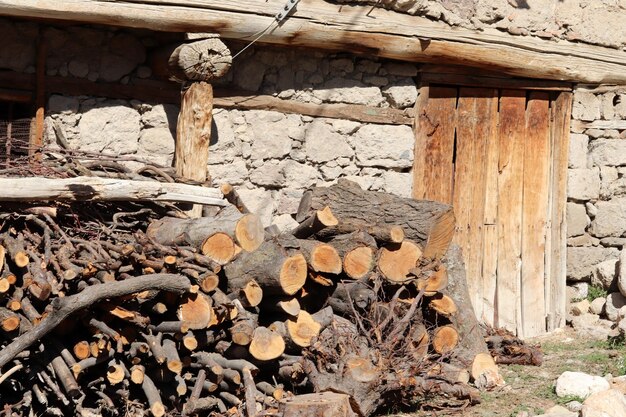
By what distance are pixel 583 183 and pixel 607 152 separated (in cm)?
36

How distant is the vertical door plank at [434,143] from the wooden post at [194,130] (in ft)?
6.21

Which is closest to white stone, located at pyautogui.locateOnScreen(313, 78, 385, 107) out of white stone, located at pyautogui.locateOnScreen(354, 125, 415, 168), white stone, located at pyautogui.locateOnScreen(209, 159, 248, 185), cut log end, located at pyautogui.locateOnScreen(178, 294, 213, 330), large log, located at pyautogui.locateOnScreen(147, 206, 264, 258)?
white stone, located at pyautogui.locateOnScreen(354, 125, 415, 168)

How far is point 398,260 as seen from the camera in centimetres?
657

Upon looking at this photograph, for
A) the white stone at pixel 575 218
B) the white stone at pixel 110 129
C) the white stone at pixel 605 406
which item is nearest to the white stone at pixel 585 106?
the white stone at pixel 575 218

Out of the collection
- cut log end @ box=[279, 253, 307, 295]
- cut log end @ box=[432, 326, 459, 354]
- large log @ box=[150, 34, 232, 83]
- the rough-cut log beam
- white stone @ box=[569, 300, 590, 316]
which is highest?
the rough-cut log beam

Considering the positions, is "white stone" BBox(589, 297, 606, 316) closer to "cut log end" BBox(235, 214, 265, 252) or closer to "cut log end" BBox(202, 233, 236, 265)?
"cut log end" BBox(235, 214, 265, 252)

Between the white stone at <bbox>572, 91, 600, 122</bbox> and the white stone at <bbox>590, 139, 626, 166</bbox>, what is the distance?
0.77ft

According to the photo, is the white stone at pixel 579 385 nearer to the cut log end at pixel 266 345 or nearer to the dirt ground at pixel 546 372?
the dirt ground at pixel 546 372

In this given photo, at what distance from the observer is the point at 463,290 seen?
23.9ft

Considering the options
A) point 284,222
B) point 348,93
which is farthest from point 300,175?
point 348,93

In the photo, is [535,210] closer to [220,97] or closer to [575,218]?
[575,218]

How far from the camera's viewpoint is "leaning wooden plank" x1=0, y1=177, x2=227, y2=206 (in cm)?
574

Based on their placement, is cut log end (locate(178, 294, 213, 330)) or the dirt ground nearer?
cut log end (locate(178, 294, 213, 330))

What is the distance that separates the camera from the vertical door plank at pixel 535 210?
8719mm
